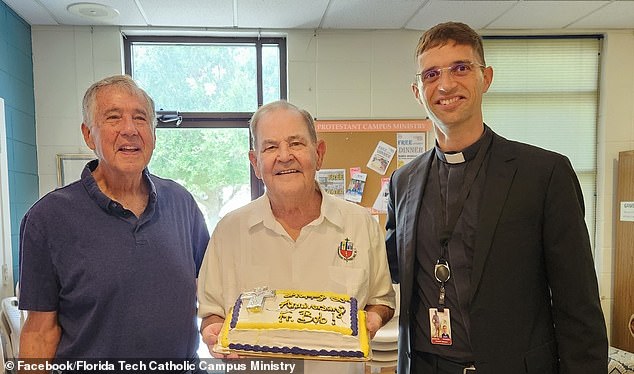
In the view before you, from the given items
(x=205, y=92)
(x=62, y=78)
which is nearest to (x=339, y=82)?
(x=205, y=92)

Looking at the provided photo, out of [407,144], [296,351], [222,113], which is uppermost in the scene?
[222,113]

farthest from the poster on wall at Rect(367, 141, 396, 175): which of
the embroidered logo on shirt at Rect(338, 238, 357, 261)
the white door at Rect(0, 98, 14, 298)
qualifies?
the white door at Rect(0, 98, 14, 298)

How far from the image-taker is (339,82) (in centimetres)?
362

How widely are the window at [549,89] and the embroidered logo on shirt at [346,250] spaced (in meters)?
2.94

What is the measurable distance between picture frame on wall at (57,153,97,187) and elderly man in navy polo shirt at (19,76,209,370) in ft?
7.25

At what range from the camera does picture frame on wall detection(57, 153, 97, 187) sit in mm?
3418

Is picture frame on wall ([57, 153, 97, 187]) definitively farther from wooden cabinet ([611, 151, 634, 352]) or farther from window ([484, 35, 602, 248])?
wooden cabinet ([611, 151, 634, 352])

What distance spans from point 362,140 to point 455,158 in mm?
2102

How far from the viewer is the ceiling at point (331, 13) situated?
3055mm

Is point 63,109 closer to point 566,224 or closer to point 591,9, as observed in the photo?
point 566,224

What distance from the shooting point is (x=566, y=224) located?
1.37 m

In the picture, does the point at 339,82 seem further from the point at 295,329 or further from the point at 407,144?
the point at 295,329

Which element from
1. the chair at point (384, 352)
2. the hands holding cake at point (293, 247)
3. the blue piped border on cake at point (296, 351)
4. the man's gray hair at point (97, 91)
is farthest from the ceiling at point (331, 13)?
the blue piped border on cake at point (296, 351)

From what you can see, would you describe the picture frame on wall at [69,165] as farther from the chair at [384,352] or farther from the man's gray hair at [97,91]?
the chair at [384,352]
